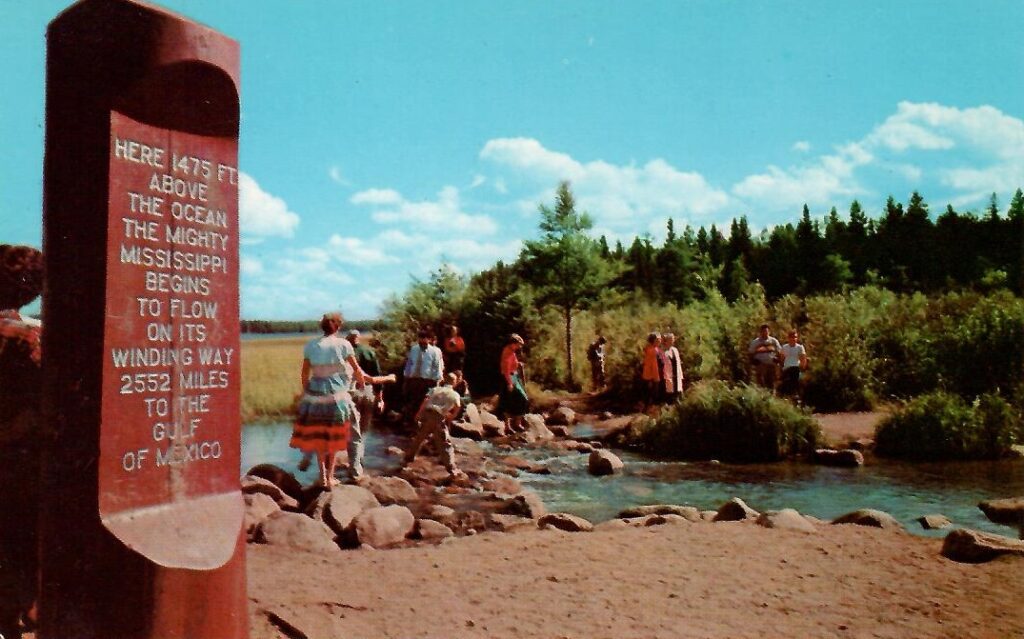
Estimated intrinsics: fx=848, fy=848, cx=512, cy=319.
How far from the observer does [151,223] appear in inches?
152

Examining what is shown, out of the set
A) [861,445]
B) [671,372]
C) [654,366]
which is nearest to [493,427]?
[654,366]

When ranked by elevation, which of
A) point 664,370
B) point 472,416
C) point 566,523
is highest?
point 664,370

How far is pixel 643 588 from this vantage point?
230 inches

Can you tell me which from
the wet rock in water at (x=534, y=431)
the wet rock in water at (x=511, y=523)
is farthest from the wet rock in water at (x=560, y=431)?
the wet rock in water at (x=511, y=523)

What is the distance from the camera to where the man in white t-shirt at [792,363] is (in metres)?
16.2

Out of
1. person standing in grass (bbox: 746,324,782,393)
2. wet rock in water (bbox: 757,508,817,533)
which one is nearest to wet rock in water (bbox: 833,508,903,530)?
wet rock in water (bbox: 757,508,817,533)

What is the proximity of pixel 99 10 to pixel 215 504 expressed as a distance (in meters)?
2.34

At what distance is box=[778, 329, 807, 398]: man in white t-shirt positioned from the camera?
1623 cm

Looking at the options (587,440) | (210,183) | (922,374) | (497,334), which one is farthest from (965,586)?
(497,334)

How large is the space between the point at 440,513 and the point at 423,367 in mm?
4276

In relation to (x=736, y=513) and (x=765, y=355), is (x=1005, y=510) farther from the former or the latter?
(x=765, y=355)

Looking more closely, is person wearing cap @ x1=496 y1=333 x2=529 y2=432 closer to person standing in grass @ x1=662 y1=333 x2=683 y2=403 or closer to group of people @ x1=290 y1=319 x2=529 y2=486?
group of people @ x1=290 y1=319 x2=529 y2=486

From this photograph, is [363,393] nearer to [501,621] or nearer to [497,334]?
[501,621]

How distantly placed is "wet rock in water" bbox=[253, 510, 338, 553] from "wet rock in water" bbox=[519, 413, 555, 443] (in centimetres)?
922
